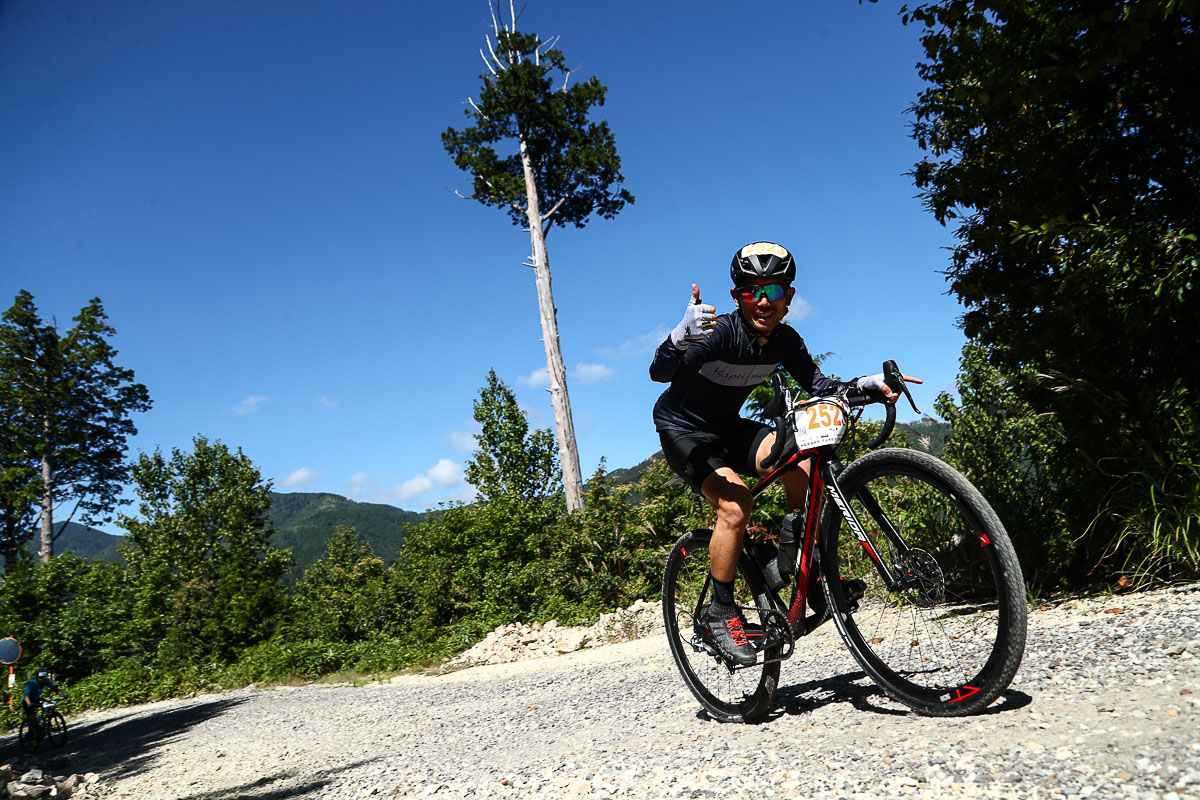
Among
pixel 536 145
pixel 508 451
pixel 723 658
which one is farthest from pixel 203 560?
pixel 723 658

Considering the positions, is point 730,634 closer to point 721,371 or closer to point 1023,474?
point 721,371

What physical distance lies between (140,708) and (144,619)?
6215 mm

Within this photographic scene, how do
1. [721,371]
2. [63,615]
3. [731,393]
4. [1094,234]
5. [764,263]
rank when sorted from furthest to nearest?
[63,615] → [1094,234] → [731,393] → [721,371] → [764,263]

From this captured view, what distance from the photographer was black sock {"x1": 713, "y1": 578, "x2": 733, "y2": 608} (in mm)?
3508

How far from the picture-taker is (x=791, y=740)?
2953 millimetres

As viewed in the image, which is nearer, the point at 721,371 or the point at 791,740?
the point at 791,740

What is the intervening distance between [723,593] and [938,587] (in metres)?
1.14

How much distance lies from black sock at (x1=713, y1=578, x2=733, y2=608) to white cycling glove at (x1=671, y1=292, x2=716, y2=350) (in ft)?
4.13

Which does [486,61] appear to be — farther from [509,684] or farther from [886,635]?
[886,635]

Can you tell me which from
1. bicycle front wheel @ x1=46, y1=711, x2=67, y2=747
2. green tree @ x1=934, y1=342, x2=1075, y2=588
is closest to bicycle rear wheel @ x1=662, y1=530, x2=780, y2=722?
green tree @ x1=934, y1=342, x2=1075, y2=588

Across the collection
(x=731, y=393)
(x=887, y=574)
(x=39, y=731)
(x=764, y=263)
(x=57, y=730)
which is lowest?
(x=57, y=730)

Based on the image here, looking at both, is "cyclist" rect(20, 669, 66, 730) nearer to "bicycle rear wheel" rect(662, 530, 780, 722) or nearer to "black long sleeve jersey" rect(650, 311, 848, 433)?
"bicycle rear wheel" rect(662, 530, 780, 722)

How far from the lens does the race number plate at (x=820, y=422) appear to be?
299 centimetres

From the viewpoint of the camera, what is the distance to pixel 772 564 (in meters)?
3.43
